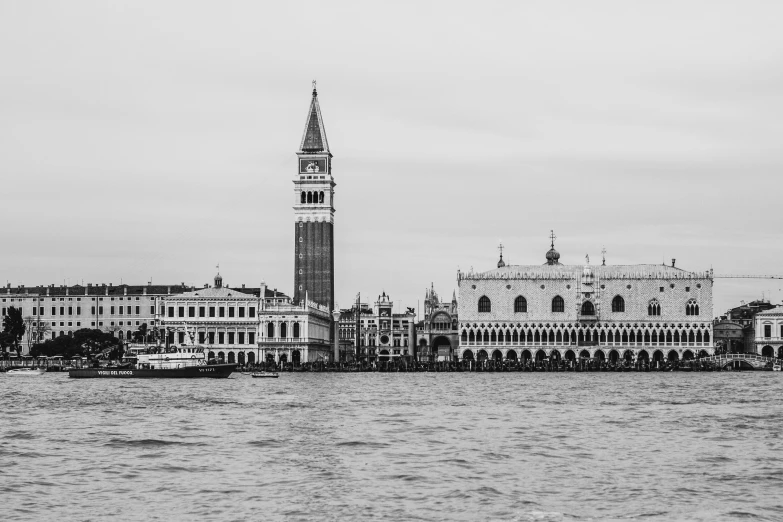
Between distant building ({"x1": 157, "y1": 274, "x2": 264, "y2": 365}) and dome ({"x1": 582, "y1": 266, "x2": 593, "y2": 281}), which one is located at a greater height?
dome ({"x1": 582, "y1": 266, "x2": 593, "y2": 281})

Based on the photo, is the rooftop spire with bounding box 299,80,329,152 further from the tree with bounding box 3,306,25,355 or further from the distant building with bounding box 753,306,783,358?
the distant building with bounding box 753,306,783,358

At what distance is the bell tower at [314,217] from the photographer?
131 meters

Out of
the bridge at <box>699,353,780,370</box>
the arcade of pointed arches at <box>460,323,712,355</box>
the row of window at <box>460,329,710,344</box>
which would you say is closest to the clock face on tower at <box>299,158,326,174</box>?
the arcade of pointed arches at <box>460,323,712,355</box>

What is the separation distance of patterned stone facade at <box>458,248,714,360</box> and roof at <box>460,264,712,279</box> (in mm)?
89

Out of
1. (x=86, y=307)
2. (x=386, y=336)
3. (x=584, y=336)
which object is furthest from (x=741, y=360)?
(x=86, y=307)

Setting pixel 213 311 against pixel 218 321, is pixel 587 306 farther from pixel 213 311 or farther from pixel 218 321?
pixel 213 311

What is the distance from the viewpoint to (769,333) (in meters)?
134

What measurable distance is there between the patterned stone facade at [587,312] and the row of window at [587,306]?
9 cm

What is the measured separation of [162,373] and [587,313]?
2005 inches

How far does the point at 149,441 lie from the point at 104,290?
12017cm

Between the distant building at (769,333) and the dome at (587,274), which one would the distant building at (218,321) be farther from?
the distant building at (769,333)

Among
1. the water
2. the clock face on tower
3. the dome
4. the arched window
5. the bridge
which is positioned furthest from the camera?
the clock face on tower

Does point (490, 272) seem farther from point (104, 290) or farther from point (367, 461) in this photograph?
point (367, 461)

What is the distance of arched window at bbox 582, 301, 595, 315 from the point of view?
409 ft
